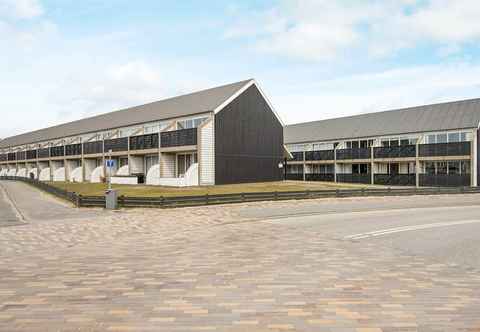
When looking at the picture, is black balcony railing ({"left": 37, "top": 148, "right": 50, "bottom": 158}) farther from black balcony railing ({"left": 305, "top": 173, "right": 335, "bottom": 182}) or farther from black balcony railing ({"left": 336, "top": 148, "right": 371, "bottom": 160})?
black balcony railing ({"left": 336, "top": 148, "right": 371, "bottom": 160})

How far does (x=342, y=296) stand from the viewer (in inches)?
241

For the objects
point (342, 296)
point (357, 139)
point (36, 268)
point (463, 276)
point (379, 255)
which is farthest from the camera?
point (357, 139)

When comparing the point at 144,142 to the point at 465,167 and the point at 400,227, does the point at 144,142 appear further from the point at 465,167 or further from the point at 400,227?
Result: the point at 465,167

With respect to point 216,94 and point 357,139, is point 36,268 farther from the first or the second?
point 357,139

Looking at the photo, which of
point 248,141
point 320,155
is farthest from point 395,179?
point 248,141

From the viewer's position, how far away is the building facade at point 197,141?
3284 cm

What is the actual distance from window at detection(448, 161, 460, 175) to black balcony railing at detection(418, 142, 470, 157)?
1.51 m

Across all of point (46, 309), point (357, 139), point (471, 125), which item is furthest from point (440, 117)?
point (46, 309)

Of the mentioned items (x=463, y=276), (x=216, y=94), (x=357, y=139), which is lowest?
(x=463, y=276)

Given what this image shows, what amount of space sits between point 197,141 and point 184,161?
513 centimetres

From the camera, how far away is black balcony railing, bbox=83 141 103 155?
46.2 meters

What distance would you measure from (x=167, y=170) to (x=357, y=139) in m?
23.7

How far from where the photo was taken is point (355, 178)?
47.1 metres

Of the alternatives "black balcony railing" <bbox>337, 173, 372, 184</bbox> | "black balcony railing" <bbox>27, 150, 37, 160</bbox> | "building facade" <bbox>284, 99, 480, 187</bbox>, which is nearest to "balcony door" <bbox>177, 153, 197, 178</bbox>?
"building facade" <bbox>284, 99, 480, 187</bbox>
